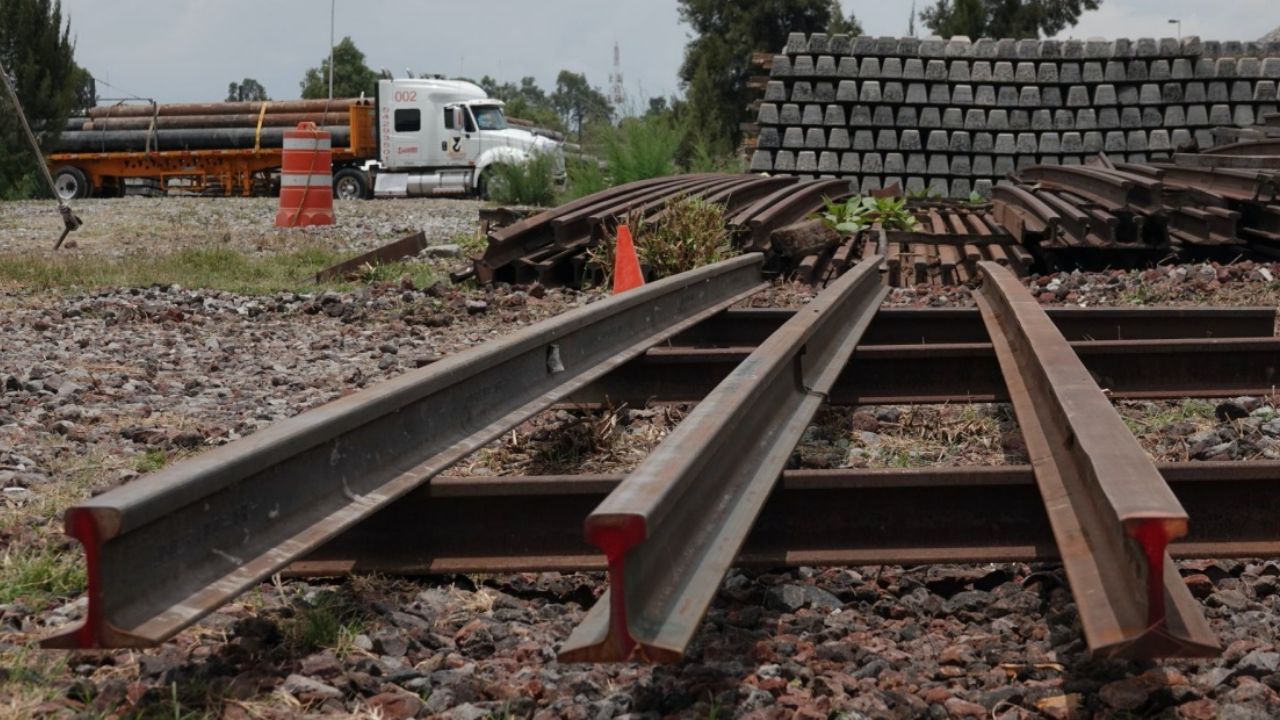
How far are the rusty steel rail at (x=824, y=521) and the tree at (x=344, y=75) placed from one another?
331 feet

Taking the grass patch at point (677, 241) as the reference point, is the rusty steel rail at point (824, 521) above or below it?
below

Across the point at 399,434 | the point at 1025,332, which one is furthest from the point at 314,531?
the point at 1025,332

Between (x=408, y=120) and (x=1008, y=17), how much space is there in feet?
98.1

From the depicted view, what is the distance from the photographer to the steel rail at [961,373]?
570 centimetres

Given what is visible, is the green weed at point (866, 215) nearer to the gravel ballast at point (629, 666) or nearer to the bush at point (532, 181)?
the gravel ballast at point (629, 666)

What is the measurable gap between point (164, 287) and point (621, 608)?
29.1 ft

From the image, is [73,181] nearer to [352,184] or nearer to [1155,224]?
[352,184]

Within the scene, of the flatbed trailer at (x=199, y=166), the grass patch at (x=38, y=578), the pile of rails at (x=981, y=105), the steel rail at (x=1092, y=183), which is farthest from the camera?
the flatbed trailer at (x=199, y=166)

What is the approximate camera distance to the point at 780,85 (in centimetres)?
2278

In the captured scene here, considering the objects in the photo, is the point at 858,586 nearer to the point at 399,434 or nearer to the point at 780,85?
the point at 399,434

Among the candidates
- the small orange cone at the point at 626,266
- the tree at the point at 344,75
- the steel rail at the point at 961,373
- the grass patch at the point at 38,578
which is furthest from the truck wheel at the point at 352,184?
the tree at the point at 344,75

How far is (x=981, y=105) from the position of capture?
23234mm

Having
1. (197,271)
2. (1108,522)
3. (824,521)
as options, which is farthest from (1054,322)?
(197,271)

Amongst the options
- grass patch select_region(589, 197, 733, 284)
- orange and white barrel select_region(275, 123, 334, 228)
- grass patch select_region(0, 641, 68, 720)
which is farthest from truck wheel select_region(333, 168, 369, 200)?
grass patch select_region(0, 641, 68, 720)
